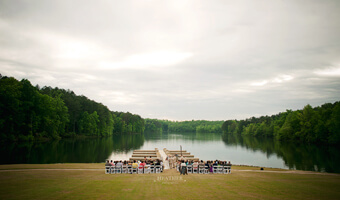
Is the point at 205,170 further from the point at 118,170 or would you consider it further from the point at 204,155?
the point at 204,155

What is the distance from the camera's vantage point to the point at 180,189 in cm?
1216

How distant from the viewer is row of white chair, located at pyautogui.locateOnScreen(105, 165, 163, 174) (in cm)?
2047

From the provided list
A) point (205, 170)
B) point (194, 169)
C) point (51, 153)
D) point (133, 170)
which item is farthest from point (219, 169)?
point (51, 153)

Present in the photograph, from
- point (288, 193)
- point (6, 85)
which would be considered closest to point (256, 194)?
point (288, 193)

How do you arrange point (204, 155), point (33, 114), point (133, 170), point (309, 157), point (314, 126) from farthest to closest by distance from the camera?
point (314, 126), point (33, 114), point (204, 155), point (309, 157), point (133, 170)

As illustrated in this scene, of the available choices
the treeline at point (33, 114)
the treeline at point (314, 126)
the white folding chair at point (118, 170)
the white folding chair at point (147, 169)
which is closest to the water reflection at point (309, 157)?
the treeline at point (314, 126)

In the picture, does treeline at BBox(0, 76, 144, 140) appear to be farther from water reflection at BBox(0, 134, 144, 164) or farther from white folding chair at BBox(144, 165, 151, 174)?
white folding chair at BBox(144, 165, 151, 174)

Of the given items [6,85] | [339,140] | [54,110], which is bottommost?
[339,140]

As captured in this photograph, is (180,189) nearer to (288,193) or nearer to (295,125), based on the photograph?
(288,193)

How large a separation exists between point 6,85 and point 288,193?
78.1 meters

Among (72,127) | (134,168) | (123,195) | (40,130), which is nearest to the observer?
(123,195)

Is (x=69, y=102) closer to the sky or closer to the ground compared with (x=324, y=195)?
closer to the sky

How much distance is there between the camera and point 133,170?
826 inches

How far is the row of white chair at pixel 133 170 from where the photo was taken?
2047cm
